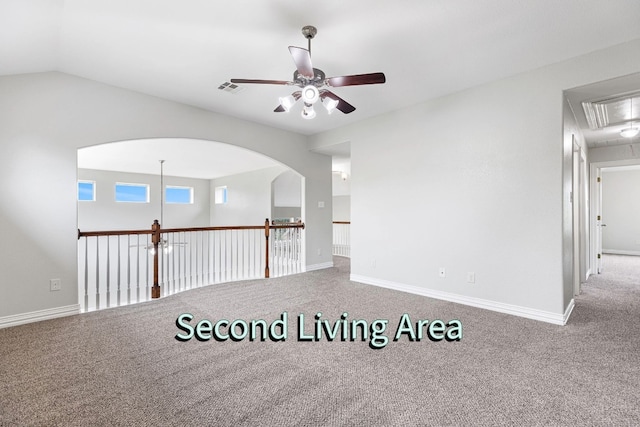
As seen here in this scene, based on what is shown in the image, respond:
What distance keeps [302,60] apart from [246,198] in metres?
7.83

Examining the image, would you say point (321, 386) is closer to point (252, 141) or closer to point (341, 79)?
point (341, 79)

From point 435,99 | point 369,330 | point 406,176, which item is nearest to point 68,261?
point 369,330

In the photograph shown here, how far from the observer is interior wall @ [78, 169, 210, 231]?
28.6ft

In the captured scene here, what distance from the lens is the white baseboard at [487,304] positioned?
3.07 m

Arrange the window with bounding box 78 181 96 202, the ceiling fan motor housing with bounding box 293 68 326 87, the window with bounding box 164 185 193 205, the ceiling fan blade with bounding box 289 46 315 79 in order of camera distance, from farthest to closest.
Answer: the window with bounding box 164 185 193 205, the window with bounding box 78 181 96 202, the ceiling fan motor housing with bounding box 293 68 326 87, the ceiling fan blade with bounding box 289 46 315 79

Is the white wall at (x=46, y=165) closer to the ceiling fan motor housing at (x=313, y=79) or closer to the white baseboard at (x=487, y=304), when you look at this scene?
the ceiling fan motor housing at (x=313, y=79)

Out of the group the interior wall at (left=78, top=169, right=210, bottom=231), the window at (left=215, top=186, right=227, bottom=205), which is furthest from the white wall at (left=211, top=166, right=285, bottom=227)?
the interior wall at (left=78, top=169, right=210, bottom=231)

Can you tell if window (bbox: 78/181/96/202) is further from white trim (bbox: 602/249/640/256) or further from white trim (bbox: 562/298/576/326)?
white trim (bbox: 602/249/640/256)

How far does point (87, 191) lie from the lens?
8.76 meters

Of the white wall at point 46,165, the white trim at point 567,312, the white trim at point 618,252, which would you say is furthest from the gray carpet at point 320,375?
the white trim at point 618,252

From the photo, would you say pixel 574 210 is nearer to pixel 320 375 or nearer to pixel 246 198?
pixel 320 375

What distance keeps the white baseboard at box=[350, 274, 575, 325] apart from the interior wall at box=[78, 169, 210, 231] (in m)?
8.26

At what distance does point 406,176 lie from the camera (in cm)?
435

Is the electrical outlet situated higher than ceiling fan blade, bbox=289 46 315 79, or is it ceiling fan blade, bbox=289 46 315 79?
ceiling fan blade, bbox=289 46 315 79
